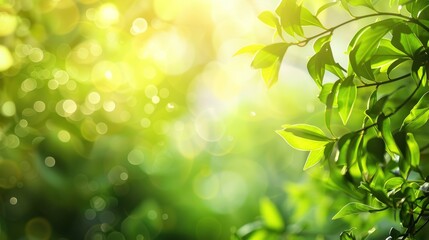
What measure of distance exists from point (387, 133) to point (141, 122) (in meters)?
1.47

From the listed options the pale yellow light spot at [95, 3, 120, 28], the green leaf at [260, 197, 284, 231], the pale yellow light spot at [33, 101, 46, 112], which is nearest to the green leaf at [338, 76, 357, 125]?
the green leaf at [260, 197, 284, 231]

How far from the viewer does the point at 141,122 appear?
6.79 ft

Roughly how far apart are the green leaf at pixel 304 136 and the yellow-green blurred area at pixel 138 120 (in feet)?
2.65

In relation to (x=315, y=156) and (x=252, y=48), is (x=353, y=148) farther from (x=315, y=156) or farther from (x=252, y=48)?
(x=252, y=48)

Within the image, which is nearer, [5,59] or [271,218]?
[271,218]

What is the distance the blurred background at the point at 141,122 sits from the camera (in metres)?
1.82

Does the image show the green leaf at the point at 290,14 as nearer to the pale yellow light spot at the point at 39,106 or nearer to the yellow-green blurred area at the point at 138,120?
the yellow-green blurred area at the point at 138,120

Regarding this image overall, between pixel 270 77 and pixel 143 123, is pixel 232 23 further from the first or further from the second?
pixel 270 77

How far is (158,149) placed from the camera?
2.18m

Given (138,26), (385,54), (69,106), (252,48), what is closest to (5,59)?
(69,106)

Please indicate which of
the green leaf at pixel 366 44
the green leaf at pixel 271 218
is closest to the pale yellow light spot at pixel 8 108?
the green leaf at pixel 271 218

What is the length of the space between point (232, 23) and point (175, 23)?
24 centimetres

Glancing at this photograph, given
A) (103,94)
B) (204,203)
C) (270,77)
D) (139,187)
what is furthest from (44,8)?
(270,77)

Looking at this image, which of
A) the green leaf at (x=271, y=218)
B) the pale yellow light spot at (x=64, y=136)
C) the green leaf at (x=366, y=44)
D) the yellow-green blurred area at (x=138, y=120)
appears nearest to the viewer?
the green leaf at (x=366, y=44)
